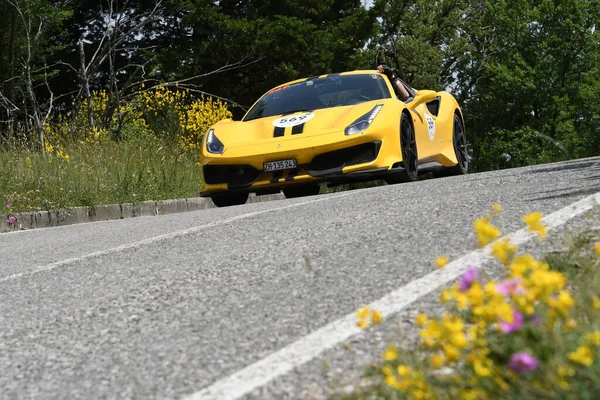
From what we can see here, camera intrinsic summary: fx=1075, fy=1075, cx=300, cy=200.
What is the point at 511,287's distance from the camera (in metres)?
2.68

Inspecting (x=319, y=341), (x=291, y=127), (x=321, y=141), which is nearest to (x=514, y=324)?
(x=319, y=341)

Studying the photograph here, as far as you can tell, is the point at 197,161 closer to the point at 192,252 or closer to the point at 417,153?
the point at 417,153

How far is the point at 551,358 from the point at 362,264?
245cm

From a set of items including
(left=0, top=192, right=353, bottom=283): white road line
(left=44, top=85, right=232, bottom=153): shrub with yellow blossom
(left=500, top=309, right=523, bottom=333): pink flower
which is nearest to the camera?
(left=500, top=309, right=523, bottom=333): pink flower

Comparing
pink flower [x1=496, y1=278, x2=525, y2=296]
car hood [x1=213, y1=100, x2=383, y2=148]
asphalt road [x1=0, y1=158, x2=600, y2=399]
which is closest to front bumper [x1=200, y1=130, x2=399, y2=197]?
car hood [x1=213, y1=100, x2=383, y2=148]

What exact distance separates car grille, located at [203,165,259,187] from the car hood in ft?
0.78

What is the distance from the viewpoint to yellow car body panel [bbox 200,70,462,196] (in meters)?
10.6

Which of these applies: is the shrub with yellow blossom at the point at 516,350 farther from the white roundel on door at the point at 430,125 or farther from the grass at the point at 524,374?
the white roundel on door at the point at 430,125

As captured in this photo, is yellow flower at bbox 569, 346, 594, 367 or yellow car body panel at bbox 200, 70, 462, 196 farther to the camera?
yellow car body panel at bbox 200, 70, 462, 196

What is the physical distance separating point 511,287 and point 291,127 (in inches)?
327

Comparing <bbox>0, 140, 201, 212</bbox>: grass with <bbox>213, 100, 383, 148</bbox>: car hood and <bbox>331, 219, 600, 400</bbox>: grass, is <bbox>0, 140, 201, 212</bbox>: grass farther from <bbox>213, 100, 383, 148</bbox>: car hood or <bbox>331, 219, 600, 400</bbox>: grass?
<bbox>331, 219, 600, 400</bbox>: grass

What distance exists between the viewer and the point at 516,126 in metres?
57.0

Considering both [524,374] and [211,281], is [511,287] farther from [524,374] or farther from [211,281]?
[211,281]

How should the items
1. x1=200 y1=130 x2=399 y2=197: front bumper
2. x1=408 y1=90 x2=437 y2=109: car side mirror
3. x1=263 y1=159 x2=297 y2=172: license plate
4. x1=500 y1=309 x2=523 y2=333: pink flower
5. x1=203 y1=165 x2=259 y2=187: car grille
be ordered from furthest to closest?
x1=408 y1=90 x2=437 y2=109: car side mirror
x1=203 y1=165 x2=259 y2=187: car grille
x1=263 y1=159 x2=297 y2=172: license plate
x1=200 y1=130 x2=399 y2=197: front bumper
x1=500 y1=309 x2=523 y2=333: pink flower
